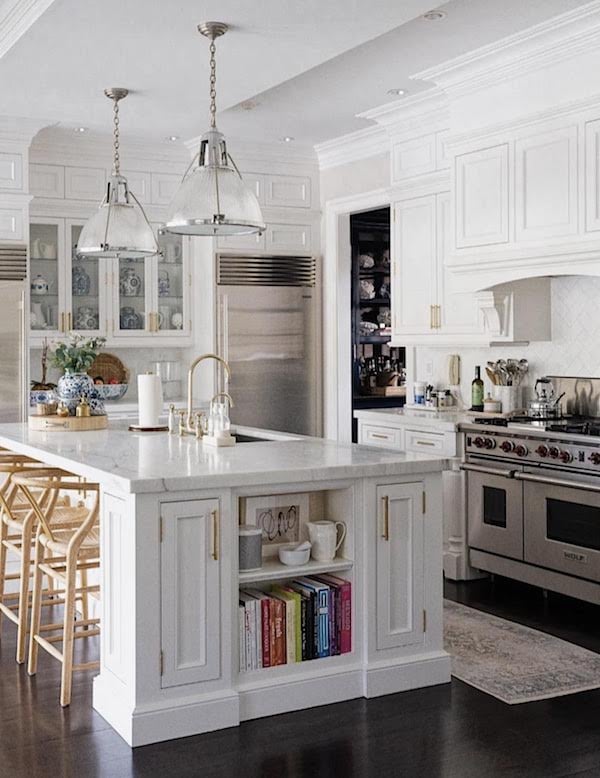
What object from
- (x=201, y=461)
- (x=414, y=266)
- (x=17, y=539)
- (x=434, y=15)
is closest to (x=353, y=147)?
(x=414, y=266)

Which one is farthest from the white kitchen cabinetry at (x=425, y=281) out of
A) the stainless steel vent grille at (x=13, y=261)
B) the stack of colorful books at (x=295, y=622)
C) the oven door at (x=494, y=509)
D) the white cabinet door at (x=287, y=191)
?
the stack of colorful books at (x=295, y=622)

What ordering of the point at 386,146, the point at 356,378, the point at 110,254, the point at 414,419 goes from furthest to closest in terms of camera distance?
the point at 356,378 < the point at 386,146 < the point at 414,419 < the point at 110,254

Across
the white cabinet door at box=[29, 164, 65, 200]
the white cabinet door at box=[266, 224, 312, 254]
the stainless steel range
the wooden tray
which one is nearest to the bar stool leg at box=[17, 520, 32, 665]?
the wooden tray

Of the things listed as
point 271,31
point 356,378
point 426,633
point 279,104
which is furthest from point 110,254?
point 356,378

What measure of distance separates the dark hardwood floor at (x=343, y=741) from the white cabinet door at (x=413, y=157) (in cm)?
353

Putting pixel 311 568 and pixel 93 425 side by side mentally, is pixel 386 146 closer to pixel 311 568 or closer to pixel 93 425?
pixel 93 425

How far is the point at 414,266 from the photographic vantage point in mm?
6562

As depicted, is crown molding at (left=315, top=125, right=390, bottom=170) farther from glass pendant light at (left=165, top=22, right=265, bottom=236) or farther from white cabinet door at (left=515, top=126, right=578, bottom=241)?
glass pendant light at (left=165, top=22, right=265, bottom=236)

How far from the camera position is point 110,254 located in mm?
5203

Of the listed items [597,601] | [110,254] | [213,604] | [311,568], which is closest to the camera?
[213,604]

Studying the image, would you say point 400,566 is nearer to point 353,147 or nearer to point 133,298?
point 133,298

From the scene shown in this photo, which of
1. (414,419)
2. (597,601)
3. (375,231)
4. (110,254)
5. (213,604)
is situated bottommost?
(597,601)

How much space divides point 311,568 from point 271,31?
2.38 m

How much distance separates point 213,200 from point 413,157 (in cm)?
275
